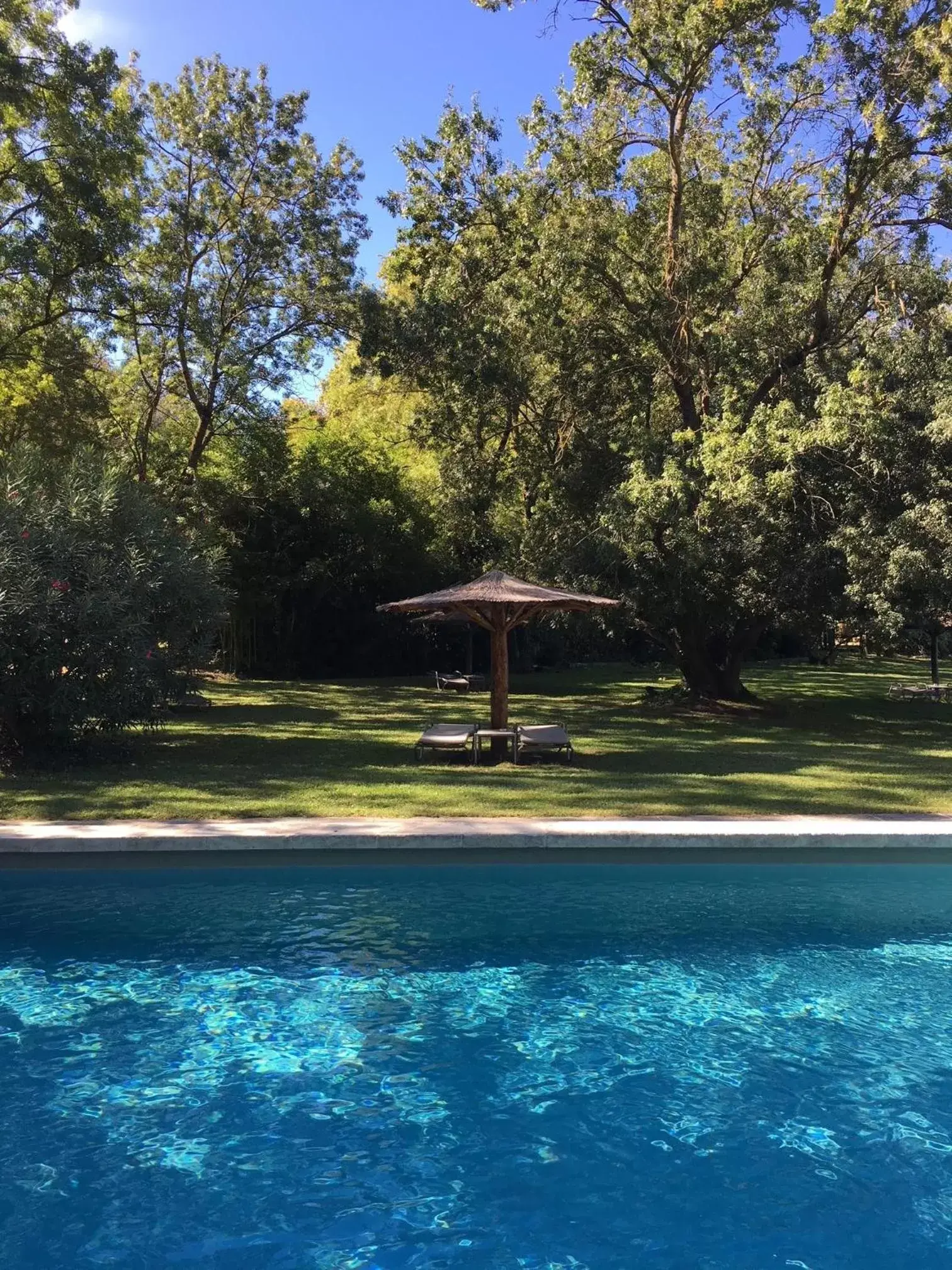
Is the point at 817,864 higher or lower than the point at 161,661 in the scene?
lower

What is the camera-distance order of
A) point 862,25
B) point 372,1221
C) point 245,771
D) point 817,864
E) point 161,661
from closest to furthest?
1. point 372,1221
2. point 817,864
3. point 245,771
4. point 161,661
5. point 862,25

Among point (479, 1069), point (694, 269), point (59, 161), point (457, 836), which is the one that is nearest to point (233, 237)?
point (59, 161)

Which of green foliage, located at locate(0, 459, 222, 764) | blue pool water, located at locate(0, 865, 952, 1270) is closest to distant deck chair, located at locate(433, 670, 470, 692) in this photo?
green foliage, located at locate(0, 459, 222, 764)

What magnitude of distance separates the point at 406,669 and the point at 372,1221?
2872 centimetres

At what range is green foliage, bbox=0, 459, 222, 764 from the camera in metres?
11.1

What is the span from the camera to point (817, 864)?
27.0ft

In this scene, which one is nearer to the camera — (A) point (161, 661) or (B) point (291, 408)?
(A) point (161, 661)

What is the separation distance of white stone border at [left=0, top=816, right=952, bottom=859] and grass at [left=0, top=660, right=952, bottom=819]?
579 millimetres

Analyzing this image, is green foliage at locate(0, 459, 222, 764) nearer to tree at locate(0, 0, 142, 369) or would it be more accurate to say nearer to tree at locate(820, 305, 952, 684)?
tree at locate(0, 0, 142, 369)

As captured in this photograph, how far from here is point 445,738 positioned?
12.6 metres

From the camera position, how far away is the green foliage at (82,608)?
11.1m

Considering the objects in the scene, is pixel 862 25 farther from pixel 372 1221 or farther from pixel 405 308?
pixel 372 1221

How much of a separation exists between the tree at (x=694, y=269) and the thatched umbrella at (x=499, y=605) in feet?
14.4

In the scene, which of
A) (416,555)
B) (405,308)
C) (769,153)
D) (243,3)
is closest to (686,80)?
(769,153)
